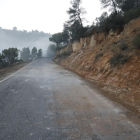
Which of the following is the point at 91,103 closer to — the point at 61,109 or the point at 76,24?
the point at 61,109

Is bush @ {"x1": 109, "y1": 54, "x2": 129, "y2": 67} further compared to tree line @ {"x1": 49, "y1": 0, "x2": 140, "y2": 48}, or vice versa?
tree line @ {"x1": 49, "y1": 0, "x2": 140, "y2": 48}

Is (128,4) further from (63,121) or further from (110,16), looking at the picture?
(63,121)

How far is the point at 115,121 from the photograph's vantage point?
382 centimetres

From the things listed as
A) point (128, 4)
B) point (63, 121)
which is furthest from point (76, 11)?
point (63, 121)

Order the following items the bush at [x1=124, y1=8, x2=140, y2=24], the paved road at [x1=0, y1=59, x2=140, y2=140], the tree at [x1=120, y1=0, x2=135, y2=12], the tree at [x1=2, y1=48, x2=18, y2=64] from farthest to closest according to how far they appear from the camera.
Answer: the tree at [x1=2, y1=48, x2=18, y2=64], the tree at [x1=120, y1=0, x2=135, y2=12], the bush at [x1=124, y1=8, x2=140, y2=24], the paved road at [x1=0, y1=59, x2=140, y2=140]

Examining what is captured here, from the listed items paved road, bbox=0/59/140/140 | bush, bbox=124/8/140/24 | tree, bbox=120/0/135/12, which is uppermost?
tree, bbox=120/0/135/12

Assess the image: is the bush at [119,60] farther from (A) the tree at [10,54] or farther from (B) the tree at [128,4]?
(A) the tree at [10,54]

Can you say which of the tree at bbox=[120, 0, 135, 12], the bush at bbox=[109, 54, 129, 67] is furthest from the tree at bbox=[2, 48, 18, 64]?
the bush at bbox=[109, 54, 129, 67]

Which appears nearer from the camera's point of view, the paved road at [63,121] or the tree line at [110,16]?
the paved road at [63,121]

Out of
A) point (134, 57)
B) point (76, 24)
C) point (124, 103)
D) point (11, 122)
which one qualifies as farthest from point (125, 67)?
point (76, 24)

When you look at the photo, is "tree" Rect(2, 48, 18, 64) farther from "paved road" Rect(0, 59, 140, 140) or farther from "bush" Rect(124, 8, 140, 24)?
"paved road" Rect(0, 59, 140, 140)

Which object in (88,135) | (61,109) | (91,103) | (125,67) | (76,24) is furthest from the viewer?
(76,24)

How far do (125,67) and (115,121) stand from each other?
18.6 feet

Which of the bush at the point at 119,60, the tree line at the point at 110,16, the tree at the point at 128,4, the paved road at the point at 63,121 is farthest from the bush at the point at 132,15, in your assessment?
the paved road at the point at 63,121
